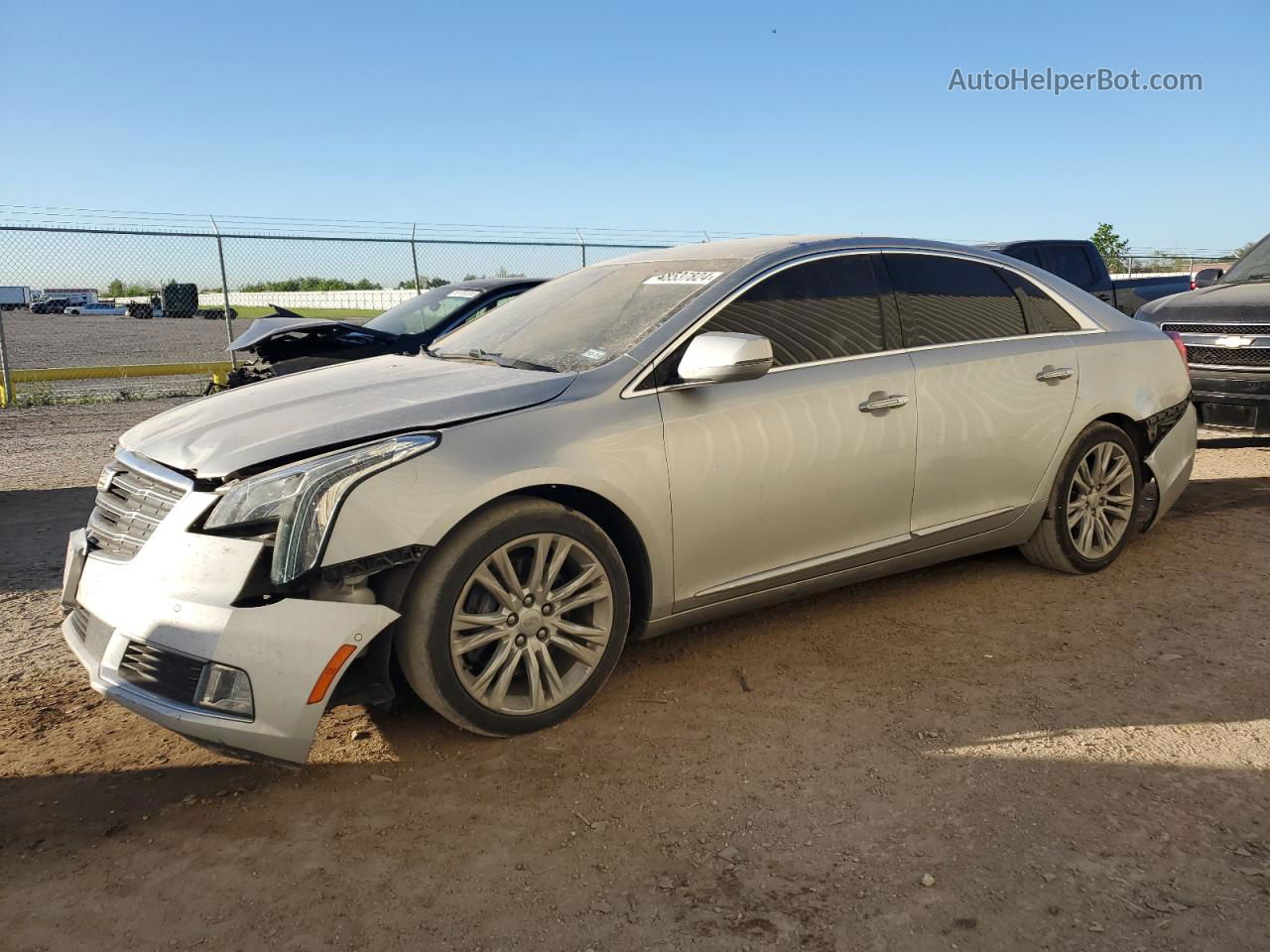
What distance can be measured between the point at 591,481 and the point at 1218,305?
5965 mm

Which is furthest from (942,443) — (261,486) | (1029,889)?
(261,486)

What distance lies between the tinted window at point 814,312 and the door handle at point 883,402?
0.21 metres

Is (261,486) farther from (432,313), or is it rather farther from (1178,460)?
(432,313)

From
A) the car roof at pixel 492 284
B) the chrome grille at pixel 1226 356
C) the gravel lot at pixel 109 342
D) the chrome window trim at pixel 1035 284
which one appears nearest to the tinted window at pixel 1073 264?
the chrome grille at pixel 1226 356

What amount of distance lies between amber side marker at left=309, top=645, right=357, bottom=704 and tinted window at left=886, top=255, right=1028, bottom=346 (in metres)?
2.68

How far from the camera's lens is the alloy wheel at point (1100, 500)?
498 centimetres

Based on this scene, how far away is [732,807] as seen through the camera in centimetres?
300

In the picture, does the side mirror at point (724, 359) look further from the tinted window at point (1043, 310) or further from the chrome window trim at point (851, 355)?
the tinted window at point (1043, 310)

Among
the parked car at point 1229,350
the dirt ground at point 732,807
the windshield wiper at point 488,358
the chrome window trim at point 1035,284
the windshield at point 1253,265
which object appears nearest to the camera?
the dirt ground at point 732,807

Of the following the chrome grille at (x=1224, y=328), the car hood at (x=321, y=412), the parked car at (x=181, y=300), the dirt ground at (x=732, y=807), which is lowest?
the dirt ground at (x=732, y=807)

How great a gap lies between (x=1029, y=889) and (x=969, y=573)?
110 inches

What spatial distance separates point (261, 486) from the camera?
9.77ft

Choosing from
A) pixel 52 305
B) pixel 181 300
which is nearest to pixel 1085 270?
pixel 181 300

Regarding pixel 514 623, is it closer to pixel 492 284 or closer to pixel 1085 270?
pixel 492 284
